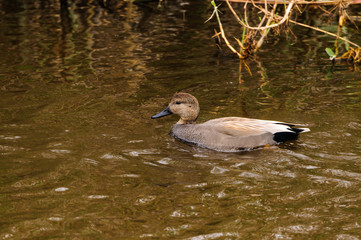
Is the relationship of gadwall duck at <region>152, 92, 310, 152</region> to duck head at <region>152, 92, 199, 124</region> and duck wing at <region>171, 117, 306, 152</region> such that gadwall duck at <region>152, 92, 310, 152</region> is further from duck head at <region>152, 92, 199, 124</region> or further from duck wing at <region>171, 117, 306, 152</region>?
duck head at <region>152, 92, 199, 124</region>

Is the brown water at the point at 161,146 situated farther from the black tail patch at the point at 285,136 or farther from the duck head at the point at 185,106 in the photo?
the duck head at the point at 185,106

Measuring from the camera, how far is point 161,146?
7164 millimetres

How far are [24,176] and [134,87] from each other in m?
3.96

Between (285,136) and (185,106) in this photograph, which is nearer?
(285,136)

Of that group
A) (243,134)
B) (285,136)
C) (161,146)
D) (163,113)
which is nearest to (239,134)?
(243,134)

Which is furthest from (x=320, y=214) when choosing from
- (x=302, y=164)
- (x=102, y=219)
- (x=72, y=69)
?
(x=72, y=69)

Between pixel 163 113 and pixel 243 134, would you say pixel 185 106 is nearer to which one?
pixel 163 113

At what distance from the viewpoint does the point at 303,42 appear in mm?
12891

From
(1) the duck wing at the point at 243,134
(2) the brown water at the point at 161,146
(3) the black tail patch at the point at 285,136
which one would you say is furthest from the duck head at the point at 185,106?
(3) the black tail patch at the point at 285,136

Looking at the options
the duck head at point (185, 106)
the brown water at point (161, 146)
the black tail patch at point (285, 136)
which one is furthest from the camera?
the duck head at point (185, 106)

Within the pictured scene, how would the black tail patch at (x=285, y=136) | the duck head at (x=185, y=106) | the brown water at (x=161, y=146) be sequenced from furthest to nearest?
the duck head at (x=185, y=106)
the black tail patch at (x=285, y=136)
the brown water at (x=161, y=146)

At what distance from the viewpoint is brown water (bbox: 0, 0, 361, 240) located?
16.4 ft

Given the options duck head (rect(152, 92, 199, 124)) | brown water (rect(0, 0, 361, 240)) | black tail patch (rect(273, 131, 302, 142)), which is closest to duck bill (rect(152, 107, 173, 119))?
duck head (rect(152, 92, 199, 124))

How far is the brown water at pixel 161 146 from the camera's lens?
197 inches
